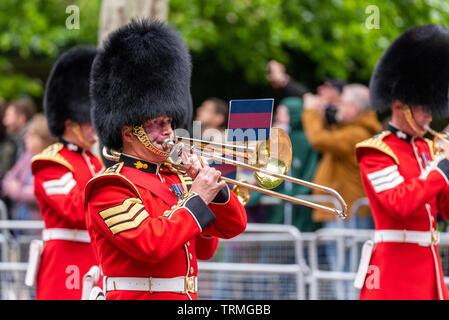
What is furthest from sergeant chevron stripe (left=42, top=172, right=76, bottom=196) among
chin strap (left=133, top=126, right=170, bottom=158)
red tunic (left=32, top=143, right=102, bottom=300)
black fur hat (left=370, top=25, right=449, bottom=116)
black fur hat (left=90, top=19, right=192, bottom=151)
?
black fur hat (left=370, top=25, right=449, bottom=116)

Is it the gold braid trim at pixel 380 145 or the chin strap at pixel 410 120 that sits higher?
the chin strap at pixel 410 120

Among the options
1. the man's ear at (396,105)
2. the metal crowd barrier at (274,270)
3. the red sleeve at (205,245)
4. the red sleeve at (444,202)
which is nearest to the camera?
the red sleeve at (205,245)

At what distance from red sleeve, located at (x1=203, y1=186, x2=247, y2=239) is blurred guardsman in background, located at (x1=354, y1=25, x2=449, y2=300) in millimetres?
1268

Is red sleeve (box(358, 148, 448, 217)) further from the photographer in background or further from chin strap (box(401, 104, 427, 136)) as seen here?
the photographer in background

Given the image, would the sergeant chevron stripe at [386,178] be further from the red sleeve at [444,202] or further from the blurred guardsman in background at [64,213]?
the blurred guardsman in background at [64,213]

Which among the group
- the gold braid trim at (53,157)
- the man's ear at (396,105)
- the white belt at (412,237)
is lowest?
the white belt at (412,237)

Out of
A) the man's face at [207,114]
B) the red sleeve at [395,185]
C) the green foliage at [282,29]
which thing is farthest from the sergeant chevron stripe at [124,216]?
the green foliage at [282,29]

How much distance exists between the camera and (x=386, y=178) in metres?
5.30

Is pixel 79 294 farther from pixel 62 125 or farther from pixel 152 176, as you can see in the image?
pixel 152 176

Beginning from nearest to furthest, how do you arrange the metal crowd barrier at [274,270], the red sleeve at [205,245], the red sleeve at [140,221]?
the red sleeve at [140,221] → the red sleeve at [205,245] → the metal crowd barrier at [274,270]

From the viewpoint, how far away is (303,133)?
899cm

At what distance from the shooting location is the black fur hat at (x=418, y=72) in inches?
224

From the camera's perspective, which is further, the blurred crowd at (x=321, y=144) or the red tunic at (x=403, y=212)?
the blurred crowd at (x=321, y=144)
